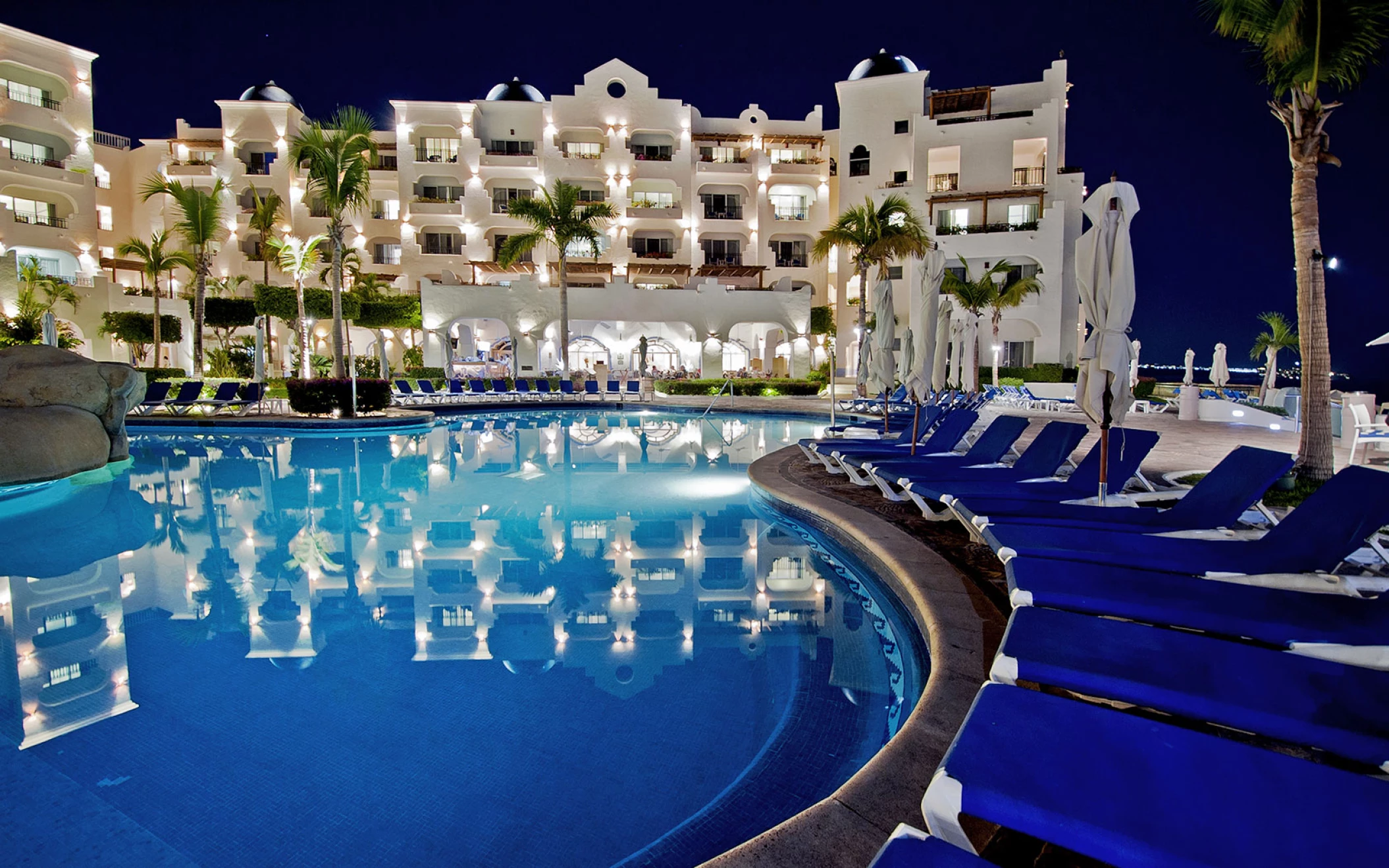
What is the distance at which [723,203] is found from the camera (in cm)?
3825

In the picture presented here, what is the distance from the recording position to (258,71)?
6675 cm

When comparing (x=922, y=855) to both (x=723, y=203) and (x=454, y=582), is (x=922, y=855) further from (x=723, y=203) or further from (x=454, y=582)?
(x=723, y=203)

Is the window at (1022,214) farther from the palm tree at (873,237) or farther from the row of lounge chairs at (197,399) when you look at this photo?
the row of lounge chairs at (197,399)

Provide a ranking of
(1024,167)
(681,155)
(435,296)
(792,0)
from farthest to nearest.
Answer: (792,0) → (681,155) → (1024,167) → (435,296)

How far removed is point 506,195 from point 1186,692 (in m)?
39.2

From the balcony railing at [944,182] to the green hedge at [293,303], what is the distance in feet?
87.1

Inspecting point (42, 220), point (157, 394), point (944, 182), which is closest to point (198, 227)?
point (42, 220)

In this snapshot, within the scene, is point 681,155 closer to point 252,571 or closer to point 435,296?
point 435,296

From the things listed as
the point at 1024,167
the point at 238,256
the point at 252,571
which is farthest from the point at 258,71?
the point at 252,571

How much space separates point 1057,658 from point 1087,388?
3551 mm

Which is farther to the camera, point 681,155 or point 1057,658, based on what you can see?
point 681,155

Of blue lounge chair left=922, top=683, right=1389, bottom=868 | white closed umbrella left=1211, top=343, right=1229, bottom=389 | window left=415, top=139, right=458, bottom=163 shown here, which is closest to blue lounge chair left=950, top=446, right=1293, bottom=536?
blue lounge chair left=922, top=683, right=1389, bottom=868

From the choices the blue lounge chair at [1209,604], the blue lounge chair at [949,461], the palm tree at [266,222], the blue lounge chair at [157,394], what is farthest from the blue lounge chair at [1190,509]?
the palm tree at [266,222]

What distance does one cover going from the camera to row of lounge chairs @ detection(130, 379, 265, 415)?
1695 centimetres
